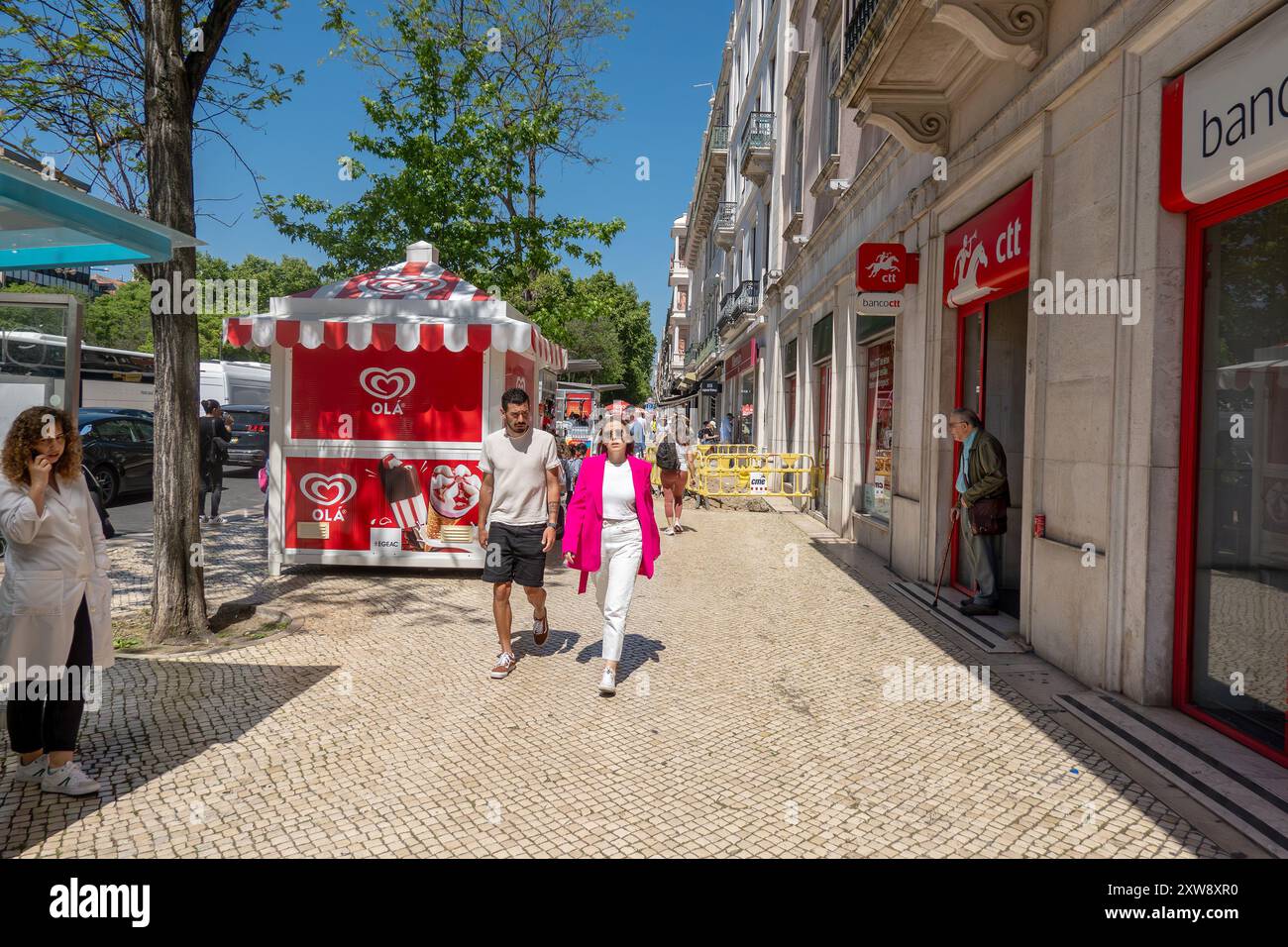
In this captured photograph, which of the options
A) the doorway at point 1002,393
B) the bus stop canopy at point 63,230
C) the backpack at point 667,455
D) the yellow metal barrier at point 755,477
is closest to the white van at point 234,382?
the yellow metal barrier at point 755,477

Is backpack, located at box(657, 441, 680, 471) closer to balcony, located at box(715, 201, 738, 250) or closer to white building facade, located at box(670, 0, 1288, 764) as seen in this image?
white building facade, located at box(670, 0, 1288, 764)

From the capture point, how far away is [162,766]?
3992 millimetres

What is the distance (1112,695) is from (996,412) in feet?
12.4

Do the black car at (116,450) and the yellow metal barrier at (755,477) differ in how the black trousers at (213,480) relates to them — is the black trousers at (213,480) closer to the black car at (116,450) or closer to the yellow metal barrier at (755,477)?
the black car at (116,450)

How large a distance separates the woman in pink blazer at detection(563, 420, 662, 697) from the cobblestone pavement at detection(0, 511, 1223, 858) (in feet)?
2.45

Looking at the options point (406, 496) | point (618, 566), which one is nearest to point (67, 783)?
point (618, 566)

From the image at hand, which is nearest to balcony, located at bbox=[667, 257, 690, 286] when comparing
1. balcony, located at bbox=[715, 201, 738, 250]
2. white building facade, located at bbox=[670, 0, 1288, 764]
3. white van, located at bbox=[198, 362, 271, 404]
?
balcony, located at bbox=[715, 201, 738, 250]

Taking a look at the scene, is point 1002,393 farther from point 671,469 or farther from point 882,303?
point 671,469

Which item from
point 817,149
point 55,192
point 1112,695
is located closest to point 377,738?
point 55,192

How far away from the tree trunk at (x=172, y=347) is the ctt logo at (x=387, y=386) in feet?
7.70

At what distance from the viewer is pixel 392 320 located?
8258 mm

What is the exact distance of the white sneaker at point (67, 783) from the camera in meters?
3.63

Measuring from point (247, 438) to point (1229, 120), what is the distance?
2194 centimetres
